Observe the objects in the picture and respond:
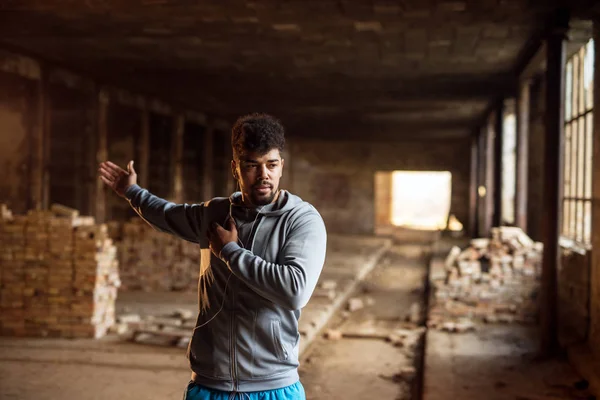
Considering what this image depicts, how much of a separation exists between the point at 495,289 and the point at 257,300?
24.2 ft

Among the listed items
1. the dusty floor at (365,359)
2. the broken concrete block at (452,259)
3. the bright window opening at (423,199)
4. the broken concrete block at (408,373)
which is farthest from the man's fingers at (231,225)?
the bright window opening at (423,199)

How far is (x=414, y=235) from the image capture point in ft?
82.1

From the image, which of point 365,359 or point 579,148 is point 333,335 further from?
point 579,148

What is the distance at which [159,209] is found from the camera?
2.86 meters

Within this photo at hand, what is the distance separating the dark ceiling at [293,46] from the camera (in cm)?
723

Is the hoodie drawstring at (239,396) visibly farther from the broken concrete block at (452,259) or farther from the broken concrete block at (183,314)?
the broken concrete block at (452,259)

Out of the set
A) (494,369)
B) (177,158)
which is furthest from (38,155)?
(494,369)

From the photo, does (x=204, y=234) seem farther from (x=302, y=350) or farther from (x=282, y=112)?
(x=282, y=112)

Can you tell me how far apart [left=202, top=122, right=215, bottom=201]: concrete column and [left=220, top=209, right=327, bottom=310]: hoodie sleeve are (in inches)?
666

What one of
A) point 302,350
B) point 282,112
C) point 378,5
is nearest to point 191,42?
point 378,5

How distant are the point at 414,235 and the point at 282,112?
956 centimetres

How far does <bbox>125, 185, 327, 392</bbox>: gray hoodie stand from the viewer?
7.63 ft

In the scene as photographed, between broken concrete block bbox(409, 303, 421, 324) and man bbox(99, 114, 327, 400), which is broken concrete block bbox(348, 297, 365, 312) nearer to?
broken concrete block bbox(409, 303, 421, 324)

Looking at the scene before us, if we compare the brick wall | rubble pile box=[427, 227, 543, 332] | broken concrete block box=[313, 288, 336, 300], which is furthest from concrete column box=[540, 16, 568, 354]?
the brick wall
